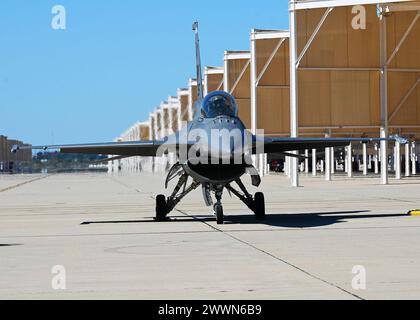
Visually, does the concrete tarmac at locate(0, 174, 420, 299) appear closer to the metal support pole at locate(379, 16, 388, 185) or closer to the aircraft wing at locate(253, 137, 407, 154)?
the aircraft wing at locate(253, 137, 407, 154)

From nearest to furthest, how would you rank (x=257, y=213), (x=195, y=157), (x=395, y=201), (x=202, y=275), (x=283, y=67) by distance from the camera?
Answer: (x=202, y=275)
(x=195, y=157)
(x=257, y=213)
(x=395, y=201)
(x=283, y=67)

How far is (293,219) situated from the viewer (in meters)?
19.6

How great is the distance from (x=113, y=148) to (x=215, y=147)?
174 inches

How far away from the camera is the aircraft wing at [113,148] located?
1886 cm

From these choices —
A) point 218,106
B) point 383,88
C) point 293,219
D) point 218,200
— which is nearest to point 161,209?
point 218,200

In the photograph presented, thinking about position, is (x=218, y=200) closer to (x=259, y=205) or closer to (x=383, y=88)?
(x=259, y=205)

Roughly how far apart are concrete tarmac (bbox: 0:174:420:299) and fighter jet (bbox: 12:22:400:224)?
878 millimetres

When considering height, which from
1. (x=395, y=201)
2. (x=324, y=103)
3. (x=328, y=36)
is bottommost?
(x=395, y=201)

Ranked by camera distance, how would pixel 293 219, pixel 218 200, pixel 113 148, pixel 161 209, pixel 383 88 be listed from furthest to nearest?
pixel 383 88, pixel 161 209, pixel 113 148, pixel 293 219, pixel 218 200

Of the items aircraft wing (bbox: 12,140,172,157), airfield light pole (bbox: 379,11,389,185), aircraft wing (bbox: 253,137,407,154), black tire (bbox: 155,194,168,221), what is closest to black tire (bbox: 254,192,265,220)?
aircraft wing (bbox: 253,137,407,154)

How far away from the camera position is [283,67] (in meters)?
58.2

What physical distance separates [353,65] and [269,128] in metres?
17.6

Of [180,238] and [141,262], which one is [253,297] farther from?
[180,238]
